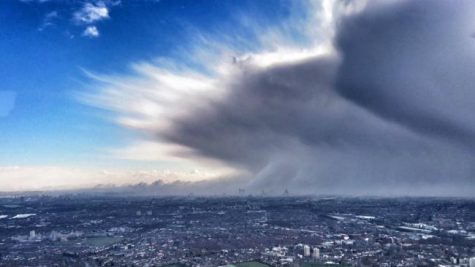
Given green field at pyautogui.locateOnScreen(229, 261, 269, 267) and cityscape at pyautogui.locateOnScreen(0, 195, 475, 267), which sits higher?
cityscape at pyautogui.locateOnScreen(0, 195, 475, 267)

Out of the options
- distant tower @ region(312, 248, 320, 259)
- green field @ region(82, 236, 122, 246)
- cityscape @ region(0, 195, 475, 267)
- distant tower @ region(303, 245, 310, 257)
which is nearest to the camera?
cityscape @ region(0, 195, 475, 267)

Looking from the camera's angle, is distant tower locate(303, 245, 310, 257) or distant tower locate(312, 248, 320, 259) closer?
distant tower locate(312, 248, 320, 259)

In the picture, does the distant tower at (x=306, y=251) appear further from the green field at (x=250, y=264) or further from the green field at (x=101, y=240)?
the green field at (x=101, y=240)

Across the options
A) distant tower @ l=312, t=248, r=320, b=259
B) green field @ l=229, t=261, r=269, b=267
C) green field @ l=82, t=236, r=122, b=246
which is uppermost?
distant tower @ l=312, t=248, r=320, b=259

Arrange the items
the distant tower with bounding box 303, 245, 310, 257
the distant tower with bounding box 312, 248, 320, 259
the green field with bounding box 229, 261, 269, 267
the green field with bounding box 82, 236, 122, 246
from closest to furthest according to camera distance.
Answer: the green field with bounding box 229, 261, 269, 267 → the distant tower with bounding box 312, 248, 320, 259 → the distant tower with bounding box 303, 245, 310, 257 → the green field with bounding box 82, 236, 122, 246

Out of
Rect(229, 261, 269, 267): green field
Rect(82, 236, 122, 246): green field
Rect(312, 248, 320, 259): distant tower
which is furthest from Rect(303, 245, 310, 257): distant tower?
Rect(82, 236, 122, 246): green field

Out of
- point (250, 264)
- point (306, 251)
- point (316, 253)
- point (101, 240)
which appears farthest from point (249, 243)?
point (101, 240)

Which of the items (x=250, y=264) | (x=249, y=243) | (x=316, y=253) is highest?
(x=249, y=243)

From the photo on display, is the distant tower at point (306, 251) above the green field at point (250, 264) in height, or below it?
above

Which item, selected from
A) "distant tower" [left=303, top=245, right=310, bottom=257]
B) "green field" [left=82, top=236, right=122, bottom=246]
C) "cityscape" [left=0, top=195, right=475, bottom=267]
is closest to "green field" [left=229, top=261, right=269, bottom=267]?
"cityscape" [left=0, top=195, right=475, bottom=267]

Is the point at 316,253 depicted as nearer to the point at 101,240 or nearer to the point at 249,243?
the point at 249,243

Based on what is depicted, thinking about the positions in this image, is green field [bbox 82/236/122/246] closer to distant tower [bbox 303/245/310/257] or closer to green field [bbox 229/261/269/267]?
green field [bbox 229/261/269/267]

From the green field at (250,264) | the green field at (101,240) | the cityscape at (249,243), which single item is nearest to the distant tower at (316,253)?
the cityscape at (249,243)
